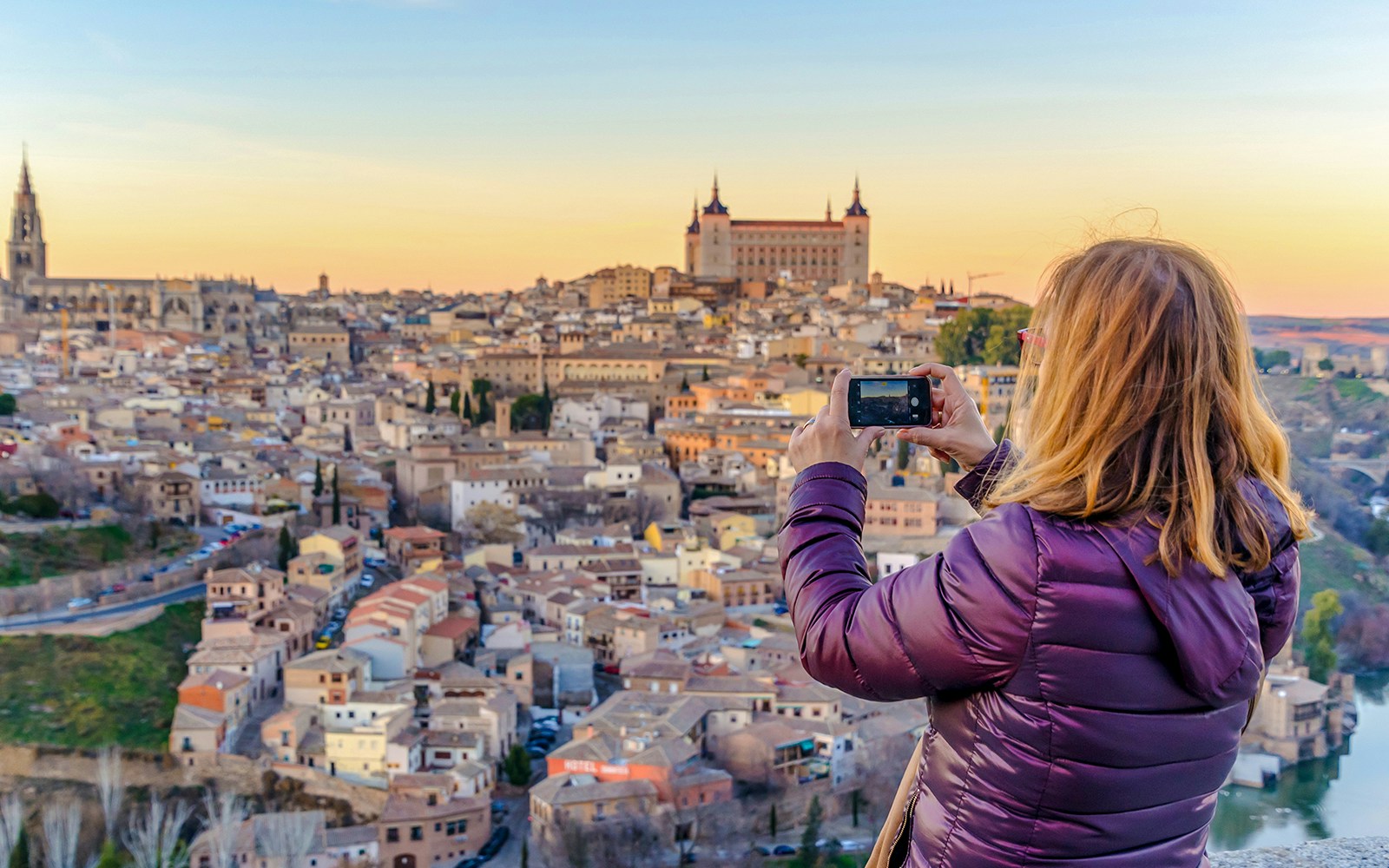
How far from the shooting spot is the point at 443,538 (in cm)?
1104

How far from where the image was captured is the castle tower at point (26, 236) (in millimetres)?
27969

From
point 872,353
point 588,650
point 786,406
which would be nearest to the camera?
point 588,650

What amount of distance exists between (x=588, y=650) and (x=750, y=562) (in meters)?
2.03

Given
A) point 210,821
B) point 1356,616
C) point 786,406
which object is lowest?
point 210,821

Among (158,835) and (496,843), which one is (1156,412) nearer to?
(496,843)

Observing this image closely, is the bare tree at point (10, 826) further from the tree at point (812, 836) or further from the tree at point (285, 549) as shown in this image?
the tree at point (812, 836)

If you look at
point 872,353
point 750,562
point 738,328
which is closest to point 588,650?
point 750,562

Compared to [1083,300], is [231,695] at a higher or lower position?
lower

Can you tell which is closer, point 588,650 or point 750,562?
point 588,650

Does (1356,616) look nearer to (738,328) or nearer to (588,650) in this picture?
(588,650)

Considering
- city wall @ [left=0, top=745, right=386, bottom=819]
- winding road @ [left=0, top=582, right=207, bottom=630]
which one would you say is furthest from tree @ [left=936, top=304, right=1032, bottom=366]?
city wall @ [left=0, top=745, right=386, bottom=819]

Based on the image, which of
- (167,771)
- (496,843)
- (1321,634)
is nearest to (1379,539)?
(1321,634)

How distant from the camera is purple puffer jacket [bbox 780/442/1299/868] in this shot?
0.52m

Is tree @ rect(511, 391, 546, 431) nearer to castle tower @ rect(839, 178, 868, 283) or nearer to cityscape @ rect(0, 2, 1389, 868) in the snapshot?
cityscape @ rect(0, 2, 1389, 868)
